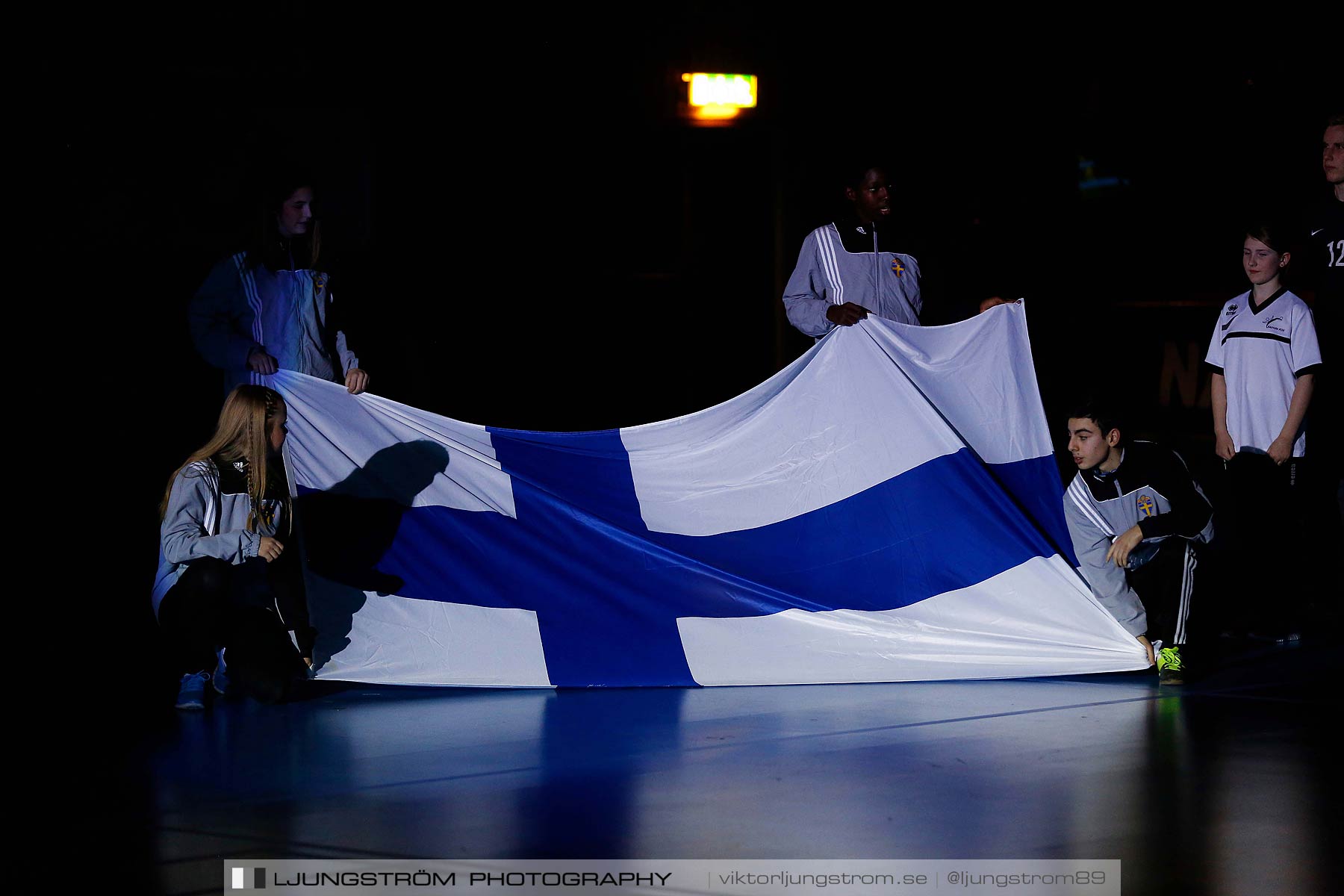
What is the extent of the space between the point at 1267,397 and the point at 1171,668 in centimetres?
102

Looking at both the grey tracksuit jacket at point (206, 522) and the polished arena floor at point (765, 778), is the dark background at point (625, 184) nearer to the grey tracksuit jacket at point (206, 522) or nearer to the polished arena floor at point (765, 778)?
the grey tracksuit jacket at point (206, 522)

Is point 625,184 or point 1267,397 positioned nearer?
point 1267,397

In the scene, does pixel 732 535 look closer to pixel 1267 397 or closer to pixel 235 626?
pixel 235 626

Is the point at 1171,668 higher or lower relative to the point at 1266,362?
lower

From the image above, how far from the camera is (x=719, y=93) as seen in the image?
6656 mm

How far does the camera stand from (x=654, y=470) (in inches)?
170

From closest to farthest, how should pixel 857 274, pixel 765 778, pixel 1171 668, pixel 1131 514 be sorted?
pixel 765 778 → pixel 1171 668 → pixel 1131 514 → pixel 857 274

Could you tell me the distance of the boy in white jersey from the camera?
14.3ft

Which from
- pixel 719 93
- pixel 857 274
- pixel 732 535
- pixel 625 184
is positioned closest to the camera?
pixel 732 535

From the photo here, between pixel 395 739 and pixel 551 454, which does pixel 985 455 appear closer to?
pixel 551 454

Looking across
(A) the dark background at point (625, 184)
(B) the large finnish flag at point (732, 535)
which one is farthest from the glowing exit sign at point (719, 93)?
(B) the large finnish flag at point (732, 535)

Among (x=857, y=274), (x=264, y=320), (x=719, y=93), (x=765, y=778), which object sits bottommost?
(x=765, y=778)

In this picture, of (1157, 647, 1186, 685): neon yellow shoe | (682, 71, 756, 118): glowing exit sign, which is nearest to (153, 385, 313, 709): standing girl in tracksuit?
(1157, 647, 1186, 685): neon yellow shoe

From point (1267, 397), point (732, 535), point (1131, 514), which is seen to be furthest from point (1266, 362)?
point (732, 535)
